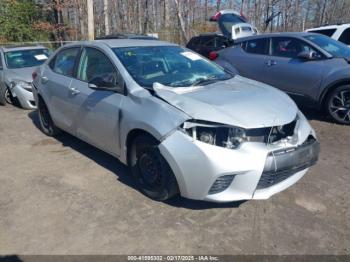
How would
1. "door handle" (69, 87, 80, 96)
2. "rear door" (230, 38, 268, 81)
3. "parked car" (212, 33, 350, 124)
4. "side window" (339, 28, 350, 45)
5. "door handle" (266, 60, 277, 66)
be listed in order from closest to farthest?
"door handle" (69, 87, 80, 96)
"parked car" (212, 33, 350, 124)
"door handle" (266, 60, 277, 66)
"rear door" (230, 38, 268, 81)
"side window" (339, 28, 350, 45)

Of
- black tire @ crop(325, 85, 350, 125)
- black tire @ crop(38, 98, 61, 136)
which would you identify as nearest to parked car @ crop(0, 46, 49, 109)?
black tire @ crop(38, 98, 61, 136)

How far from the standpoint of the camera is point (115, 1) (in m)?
22.0

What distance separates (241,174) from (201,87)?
1.15m

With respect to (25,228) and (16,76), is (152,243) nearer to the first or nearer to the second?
(25,228)

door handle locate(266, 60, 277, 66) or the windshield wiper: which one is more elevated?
the windshield wiper

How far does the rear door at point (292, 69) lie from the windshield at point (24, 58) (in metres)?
5.84

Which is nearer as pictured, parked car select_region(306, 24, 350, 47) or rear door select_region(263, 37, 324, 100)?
rear door select_region(263, 37, 324, 100)

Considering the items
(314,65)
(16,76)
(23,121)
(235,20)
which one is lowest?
(23,121)

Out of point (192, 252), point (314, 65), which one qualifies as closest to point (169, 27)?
point (314, 65)

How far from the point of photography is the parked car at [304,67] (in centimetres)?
589

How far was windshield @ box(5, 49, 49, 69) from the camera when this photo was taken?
8602 mm

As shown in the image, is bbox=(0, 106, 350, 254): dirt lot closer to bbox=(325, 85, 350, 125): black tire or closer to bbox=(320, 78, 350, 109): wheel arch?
bbox=(325, 85, 350, 125): black tire

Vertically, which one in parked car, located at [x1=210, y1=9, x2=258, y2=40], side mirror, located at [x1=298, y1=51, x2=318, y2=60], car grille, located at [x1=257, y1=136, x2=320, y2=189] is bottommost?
car grille, located at [x1=257, y1=136, x2=320, y2=189]

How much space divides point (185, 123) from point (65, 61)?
8.91 feet
